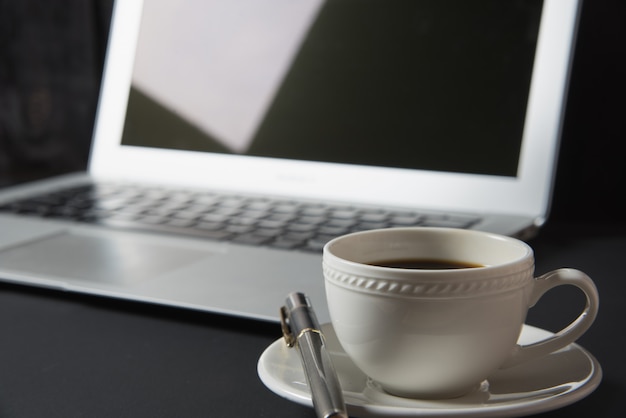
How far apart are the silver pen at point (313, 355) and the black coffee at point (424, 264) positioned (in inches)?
1.9

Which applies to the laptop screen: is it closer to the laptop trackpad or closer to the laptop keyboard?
the laptop keyboard

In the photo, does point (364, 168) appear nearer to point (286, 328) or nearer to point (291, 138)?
point (291, 138)

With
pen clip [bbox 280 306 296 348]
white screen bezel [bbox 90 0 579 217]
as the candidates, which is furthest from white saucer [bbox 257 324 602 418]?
white screen bezel [bbox 90 0 579 217]

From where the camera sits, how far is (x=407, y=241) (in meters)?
0.41

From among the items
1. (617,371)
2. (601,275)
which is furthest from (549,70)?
(617,371)

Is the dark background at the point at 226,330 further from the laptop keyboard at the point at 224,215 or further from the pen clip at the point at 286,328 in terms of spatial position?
the laptop keyboard at the point at 224,215

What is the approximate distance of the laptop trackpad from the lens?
1.81 ft

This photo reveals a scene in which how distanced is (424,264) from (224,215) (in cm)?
35

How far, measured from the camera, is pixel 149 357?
440 millimetres

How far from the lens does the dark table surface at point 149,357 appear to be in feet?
1.23

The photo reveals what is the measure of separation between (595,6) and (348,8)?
0.29 m

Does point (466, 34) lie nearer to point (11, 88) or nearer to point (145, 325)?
point (145, 325)

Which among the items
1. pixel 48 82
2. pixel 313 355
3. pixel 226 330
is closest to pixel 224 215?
pixel 226 330

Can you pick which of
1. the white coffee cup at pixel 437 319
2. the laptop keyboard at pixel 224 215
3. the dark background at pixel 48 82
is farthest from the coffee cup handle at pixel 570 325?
the dark background at pixel 48 82
